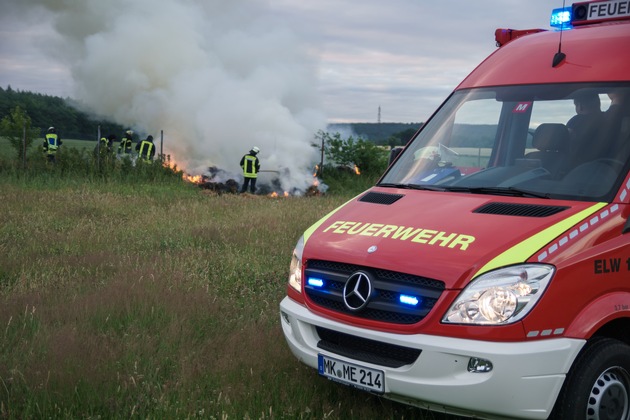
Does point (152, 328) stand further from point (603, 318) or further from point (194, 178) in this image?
point (194, 178)

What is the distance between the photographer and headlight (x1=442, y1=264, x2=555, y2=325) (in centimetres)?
368

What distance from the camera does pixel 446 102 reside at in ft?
18.5

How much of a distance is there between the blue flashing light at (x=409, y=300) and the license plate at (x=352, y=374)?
41 cm

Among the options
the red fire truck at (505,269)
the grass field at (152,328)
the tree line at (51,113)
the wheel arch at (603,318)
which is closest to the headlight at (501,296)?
the red fire truck at (505,269)

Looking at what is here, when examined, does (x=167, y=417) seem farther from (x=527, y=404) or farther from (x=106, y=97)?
(x=106, y=97)

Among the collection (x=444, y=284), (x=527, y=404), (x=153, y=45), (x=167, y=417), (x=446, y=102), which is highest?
(x=153, y=45)

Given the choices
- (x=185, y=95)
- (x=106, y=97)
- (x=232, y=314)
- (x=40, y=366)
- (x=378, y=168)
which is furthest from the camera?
(x=106, y=97)

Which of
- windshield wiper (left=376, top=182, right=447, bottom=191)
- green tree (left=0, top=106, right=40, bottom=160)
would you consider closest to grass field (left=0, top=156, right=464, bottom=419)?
windshield wiper (left=376, top=182, right=447, bottom=191)

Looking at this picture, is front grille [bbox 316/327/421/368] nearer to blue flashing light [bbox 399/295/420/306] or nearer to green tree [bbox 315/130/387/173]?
blue flashing light [bbox 399/295/420/306]

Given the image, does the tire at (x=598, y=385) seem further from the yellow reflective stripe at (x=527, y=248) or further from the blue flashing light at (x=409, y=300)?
the blue flashing light at (x=409, y=300)

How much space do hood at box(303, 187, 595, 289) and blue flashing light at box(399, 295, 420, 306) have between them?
0.14 m

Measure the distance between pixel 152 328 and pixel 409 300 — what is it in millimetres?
2935

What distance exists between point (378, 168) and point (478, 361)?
24.0 meters

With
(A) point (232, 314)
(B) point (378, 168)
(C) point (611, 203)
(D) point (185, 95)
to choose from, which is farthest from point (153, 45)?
(C) point (611, 203)
